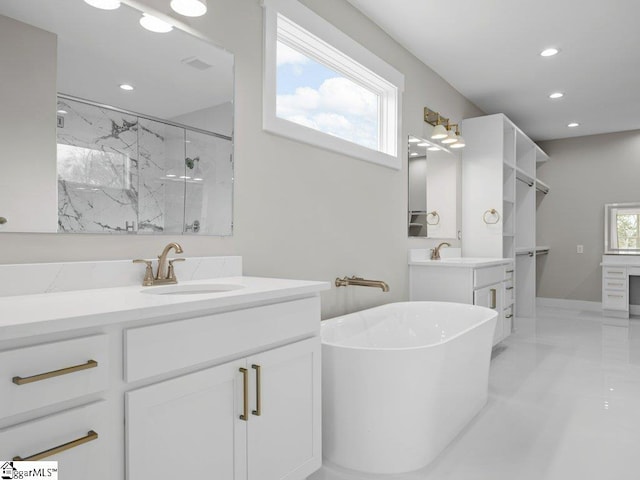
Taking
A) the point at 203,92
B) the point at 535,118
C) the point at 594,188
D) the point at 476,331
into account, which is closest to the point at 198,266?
the point at 203,92

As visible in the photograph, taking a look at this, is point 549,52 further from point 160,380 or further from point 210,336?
point 160,380

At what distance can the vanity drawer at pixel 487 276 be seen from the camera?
3.49 metres

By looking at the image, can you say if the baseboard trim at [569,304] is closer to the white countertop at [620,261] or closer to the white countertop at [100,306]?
the white countertop at [620,261]

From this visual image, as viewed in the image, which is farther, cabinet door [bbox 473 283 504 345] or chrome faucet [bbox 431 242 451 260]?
chrome faucet [bbox 431 242 451 260]

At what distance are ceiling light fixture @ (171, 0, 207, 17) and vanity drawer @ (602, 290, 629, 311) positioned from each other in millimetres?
6330

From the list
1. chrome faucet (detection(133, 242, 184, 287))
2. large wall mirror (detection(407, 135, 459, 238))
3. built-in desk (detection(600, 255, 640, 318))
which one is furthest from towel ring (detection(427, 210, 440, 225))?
built-in desk (detection(600, 255, 640, 318))

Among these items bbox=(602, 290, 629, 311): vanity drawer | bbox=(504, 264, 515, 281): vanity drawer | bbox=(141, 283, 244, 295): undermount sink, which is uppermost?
bbox=(141, 283, 244, 295): undermount sink

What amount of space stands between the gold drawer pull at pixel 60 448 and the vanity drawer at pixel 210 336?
0.14 metres

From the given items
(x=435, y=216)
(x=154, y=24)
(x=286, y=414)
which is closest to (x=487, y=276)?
(x=435, y=216)

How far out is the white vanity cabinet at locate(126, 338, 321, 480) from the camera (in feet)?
3.72

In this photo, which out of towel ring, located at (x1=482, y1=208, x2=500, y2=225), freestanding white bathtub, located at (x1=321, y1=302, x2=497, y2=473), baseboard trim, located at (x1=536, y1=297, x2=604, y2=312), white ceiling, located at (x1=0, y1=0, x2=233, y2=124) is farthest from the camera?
baseboard trim, located at (x1=536, y1=297, x2=604, y2=312)

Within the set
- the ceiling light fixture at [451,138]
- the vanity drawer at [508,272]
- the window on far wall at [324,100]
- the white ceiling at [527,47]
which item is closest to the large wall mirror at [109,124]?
the window on far wall at [324,100]

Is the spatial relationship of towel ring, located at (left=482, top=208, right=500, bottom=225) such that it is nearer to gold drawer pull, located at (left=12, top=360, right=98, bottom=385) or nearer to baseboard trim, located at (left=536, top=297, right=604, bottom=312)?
baseboard trim, located at (left=536, top=297, right=604, bottom=312)

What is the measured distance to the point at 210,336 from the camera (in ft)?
4.24
